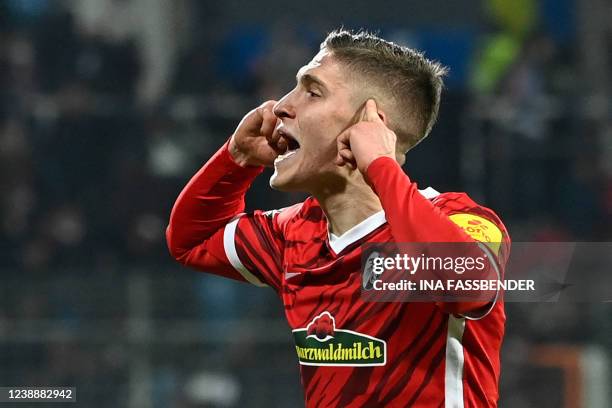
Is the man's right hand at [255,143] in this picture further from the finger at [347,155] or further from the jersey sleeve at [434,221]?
the jersey sleeve at [434,221]

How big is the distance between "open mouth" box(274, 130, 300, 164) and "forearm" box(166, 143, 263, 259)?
266mm

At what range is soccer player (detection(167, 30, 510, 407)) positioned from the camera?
2984mm

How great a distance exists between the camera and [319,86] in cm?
328

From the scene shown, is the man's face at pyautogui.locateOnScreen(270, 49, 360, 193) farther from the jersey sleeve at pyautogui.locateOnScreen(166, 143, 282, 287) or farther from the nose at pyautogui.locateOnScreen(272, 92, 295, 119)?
the jersey sleeve at pyautogui.locateOnScreen(166, 143, 282, 287)

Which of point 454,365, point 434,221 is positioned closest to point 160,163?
point 454,365

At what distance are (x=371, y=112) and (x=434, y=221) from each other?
1.49 feet

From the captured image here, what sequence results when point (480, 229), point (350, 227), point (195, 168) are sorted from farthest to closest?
point (195, 168) → point (350, 227) → point (480, 229)

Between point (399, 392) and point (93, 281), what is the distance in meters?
4.34

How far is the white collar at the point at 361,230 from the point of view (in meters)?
3.23

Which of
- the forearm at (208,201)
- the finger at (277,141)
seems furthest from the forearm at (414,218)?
the forearm at (208,201)

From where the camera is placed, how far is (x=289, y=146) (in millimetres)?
3395

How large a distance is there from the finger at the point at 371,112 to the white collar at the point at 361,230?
9.5 inches

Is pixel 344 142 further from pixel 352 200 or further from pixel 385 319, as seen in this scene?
pixel 385 319

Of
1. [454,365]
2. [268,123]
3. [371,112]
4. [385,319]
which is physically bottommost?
[454,365]
